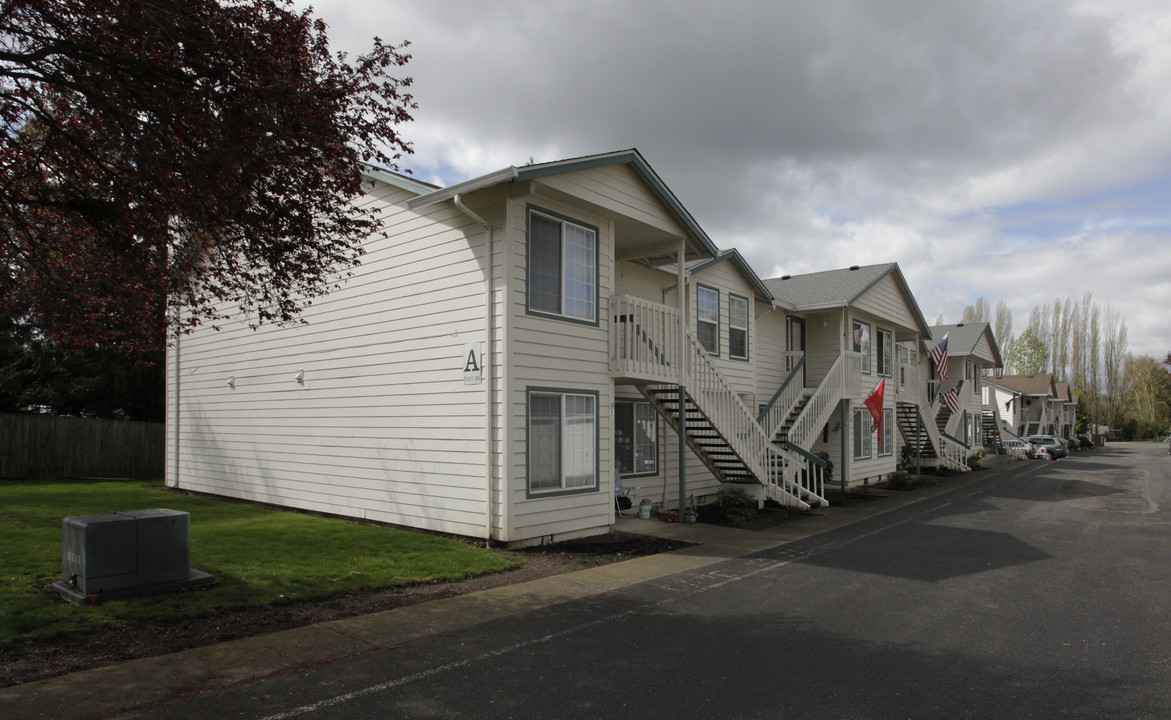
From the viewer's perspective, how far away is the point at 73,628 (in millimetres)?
6828

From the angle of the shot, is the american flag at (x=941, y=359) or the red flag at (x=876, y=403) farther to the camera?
the american flag at (x=941, y=359)

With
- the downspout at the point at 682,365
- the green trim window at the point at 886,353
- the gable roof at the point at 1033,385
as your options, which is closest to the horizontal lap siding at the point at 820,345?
the green trim window at the point at 886,353

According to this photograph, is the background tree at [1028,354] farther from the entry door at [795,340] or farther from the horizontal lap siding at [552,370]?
the horizontal lap siding at [552,370]

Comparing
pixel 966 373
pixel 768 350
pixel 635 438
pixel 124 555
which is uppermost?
pixel 768 350

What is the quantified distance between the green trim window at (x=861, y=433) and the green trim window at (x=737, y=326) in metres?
6.11

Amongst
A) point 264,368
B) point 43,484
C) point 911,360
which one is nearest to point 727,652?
point 264,368

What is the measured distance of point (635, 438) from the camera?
1588 centimetres

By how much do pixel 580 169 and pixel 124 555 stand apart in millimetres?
8328

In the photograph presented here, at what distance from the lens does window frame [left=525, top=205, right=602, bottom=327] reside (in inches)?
464

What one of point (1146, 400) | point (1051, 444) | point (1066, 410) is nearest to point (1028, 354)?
point (1066, 410)

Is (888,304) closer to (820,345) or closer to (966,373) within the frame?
(820,345)

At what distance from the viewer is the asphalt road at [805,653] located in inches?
205

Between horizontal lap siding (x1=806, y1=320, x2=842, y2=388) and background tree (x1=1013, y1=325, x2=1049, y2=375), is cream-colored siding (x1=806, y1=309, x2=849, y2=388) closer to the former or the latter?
horizontal lap siding (x1=806, y1=320, x2=842, y2=388)

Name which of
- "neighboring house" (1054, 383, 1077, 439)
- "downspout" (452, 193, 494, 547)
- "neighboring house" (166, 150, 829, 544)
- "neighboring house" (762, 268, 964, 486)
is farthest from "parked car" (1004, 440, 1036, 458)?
"downspout" (452, 193, 494, 547)
